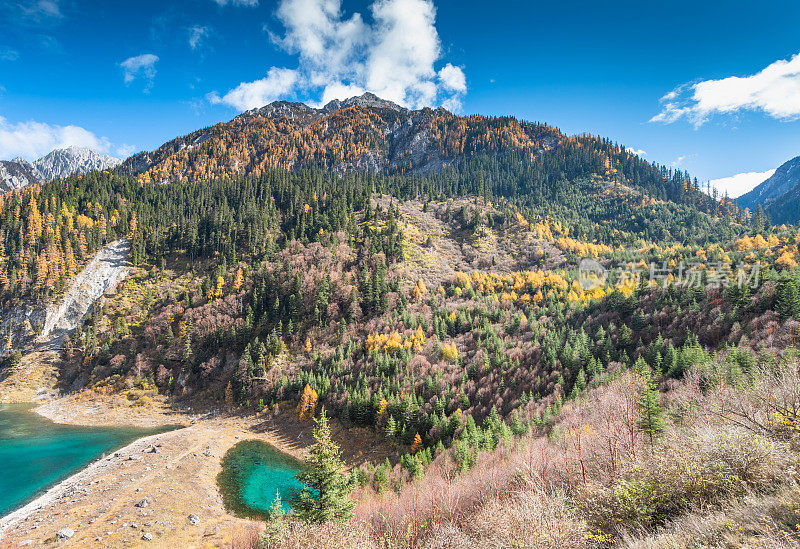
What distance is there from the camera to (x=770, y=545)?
7152mm

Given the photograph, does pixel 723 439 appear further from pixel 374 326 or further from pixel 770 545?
pixel 374 326

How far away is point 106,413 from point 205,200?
100422 millimetres

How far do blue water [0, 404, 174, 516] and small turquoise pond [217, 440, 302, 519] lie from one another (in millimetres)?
21030

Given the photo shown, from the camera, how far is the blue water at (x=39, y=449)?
4247 centimetres

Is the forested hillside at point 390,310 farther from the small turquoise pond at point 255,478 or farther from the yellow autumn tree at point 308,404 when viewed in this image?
the small turquoise pond at point 255,478

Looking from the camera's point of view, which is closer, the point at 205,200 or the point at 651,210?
the point at 205,200

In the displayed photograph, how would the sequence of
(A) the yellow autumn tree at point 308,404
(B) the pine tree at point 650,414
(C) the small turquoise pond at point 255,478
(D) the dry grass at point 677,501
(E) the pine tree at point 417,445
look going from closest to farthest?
(D) the dry grass at point 677,501
(B) the pine tree at point 650,414
(C) the small turquoise pond at point 255,478
(E) the pine tree at point 417,445
(A) the yellow autumn tree at point 308,404

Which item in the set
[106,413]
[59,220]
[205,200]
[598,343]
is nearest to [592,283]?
[598,343]

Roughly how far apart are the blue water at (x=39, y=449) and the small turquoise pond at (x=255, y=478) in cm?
2103

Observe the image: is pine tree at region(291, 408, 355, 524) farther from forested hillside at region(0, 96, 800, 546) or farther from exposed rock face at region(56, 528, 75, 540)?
exposed rock face at region(56, 528, 75, 540)

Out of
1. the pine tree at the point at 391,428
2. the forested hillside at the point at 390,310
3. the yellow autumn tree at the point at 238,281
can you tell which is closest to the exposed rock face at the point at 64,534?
the forested hillside at the point at 390,310

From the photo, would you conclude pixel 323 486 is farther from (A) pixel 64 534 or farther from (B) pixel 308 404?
(B) pixel 308 404

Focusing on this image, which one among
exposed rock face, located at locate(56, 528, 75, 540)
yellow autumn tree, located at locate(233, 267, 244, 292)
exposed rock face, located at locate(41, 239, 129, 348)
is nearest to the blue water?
exposed rock face, located at locate(56, 528, 75, 540)

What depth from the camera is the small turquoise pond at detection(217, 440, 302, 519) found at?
40.1 m
